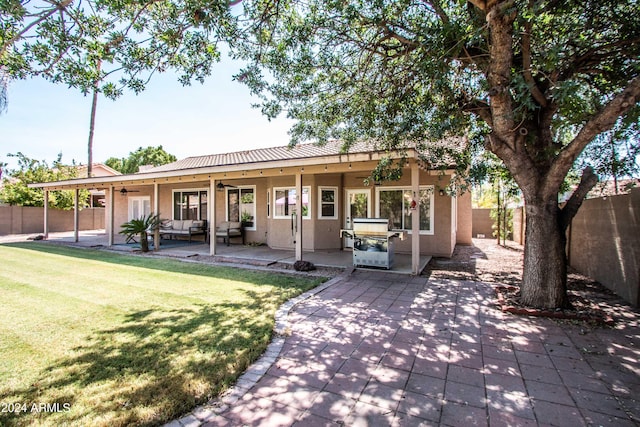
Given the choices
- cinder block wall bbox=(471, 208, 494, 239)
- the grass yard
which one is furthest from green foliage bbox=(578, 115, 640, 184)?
cinder block wall bbox=(471, 208, 494, 239)

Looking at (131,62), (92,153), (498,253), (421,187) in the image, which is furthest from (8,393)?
(92,153)

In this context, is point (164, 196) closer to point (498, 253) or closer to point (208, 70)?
point (208, 70)

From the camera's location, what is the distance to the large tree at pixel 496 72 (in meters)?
4.39

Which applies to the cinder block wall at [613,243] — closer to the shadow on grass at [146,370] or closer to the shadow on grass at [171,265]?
the shadow on grass at [171,265]

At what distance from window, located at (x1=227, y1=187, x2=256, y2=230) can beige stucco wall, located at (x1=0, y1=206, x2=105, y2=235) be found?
1413 centimetres

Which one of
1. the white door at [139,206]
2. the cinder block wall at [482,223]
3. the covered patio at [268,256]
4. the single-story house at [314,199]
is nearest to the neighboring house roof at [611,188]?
the single-story house at [314,199]

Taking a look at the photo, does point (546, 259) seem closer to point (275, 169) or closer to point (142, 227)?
point (275, 169)

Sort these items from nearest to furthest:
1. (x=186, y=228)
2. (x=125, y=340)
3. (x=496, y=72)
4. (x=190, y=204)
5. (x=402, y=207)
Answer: (x=125, y=340), (x=496, y=72), (x=402, y=207), (x=186, y=228), (x=190, y=204)

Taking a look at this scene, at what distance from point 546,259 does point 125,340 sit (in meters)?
6.12

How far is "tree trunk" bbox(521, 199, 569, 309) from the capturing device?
477 centimetres

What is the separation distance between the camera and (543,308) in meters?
4.74

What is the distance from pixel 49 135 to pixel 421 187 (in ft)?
88.3

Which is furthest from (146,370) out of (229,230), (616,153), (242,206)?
(242,206)

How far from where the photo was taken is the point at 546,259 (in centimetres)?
482
